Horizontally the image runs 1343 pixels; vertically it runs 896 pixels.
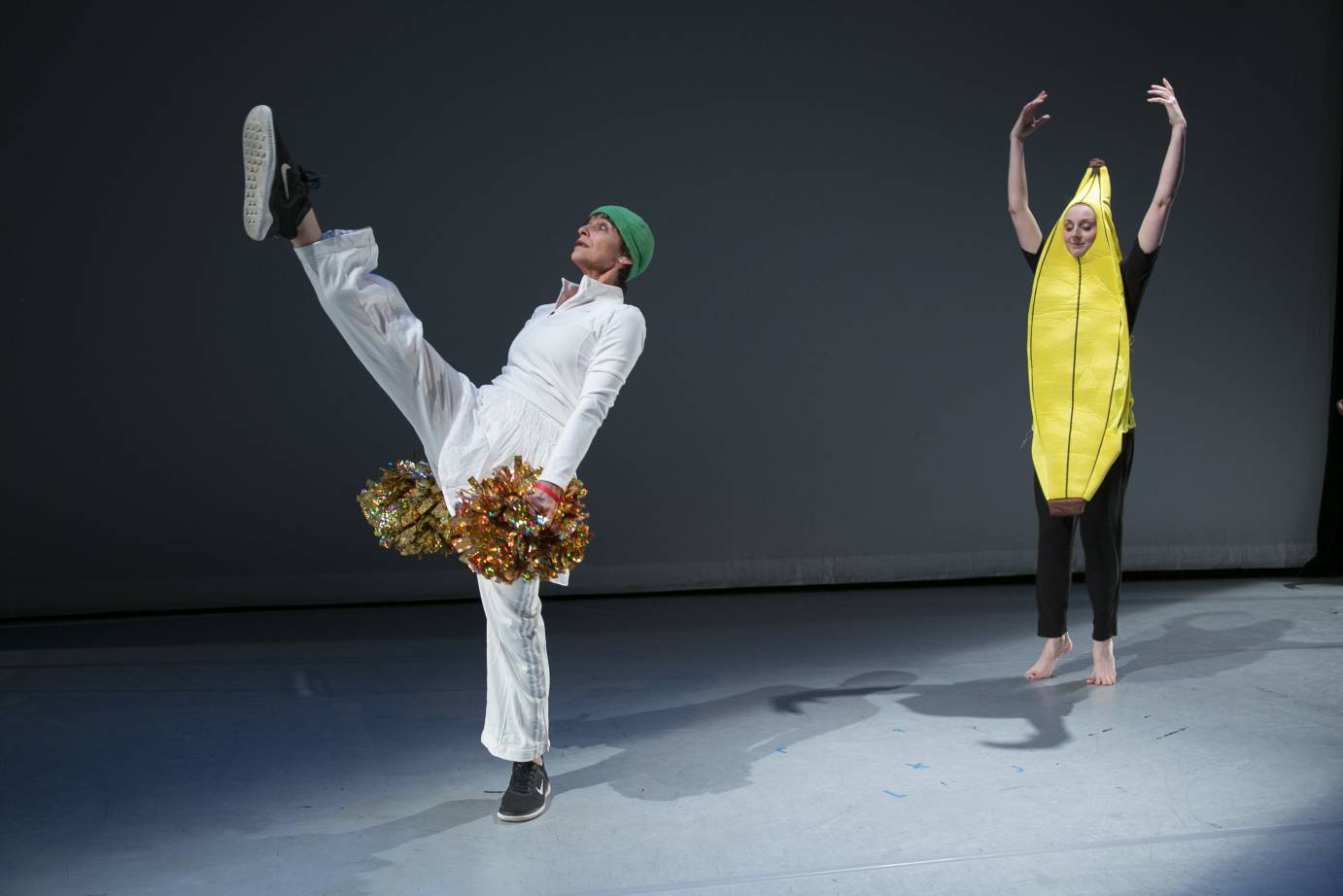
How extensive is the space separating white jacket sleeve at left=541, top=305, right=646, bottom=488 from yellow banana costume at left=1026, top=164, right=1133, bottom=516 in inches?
62.9

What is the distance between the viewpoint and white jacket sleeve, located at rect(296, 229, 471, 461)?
2.53m

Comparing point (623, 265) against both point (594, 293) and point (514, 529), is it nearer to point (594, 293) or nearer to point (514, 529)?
Answer: point (594, 293)

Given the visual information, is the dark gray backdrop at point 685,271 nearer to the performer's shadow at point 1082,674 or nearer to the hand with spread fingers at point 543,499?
the performer's shadow at point 1082,674

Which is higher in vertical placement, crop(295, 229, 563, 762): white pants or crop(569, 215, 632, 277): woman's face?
crop(569, 215, 632, 277): woman's face

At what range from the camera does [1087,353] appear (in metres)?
3.78

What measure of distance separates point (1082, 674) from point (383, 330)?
8.68 ft

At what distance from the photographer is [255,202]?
245cm

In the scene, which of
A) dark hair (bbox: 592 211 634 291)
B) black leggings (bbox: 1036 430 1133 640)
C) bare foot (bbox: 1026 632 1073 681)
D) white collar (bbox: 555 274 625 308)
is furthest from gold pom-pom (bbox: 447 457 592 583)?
bare foot (bbox: 1026 632 1073 681)

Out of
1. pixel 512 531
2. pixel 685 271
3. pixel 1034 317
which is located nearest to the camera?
pixel 512 531

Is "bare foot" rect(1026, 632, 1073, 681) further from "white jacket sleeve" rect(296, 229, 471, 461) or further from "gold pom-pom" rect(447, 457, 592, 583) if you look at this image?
"white jacket sleeve" rect(296, 229, 471, 461)

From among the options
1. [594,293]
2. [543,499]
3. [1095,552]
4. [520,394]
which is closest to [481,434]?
[520,394]

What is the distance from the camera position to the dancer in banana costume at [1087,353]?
148 inches

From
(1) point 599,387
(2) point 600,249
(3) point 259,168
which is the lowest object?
(1) point 599,387

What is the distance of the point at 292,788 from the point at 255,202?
1.42m
